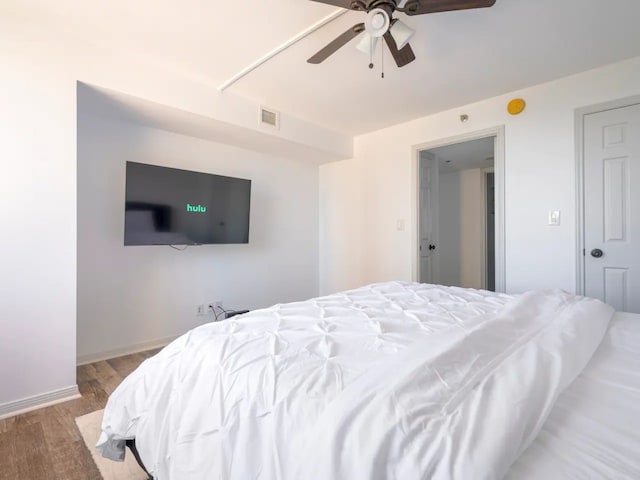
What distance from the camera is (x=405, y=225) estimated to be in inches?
138

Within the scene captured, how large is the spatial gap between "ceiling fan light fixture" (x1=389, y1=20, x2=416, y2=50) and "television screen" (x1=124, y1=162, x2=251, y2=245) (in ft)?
6.63

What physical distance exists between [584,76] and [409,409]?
308cm

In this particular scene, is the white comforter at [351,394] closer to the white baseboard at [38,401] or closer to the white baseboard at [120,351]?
the white baseboard at [38,401]

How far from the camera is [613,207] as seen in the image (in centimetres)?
238

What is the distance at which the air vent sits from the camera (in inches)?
119

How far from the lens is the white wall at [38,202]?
185 centimetres

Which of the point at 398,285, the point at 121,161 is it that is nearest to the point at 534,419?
the point at 398,285

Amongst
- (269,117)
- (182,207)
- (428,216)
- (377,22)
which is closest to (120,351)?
(182,207)

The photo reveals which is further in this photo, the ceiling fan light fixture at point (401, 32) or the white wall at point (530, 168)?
the white wall at point (530, 168)

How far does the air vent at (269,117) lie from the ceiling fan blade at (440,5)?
1818 mm

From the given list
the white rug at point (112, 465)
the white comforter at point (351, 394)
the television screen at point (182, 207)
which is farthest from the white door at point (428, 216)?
the white rug at point (112, 465)

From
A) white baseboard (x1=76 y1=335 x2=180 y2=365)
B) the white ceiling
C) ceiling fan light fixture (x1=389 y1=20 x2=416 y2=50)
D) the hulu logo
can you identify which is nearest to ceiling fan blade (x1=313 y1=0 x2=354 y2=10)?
ceiling fan light fixture (x1=389 y1=20 x2=416 y2=50)

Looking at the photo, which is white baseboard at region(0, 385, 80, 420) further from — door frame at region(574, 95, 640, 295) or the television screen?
door frame at region(574, 95, 640, 295)

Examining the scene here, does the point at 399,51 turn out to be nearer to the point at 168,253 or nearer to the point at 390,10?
the point at 390,10
